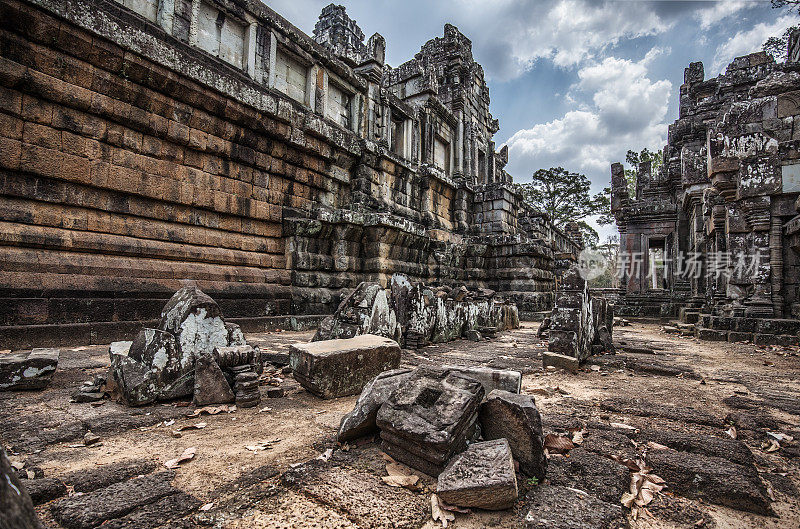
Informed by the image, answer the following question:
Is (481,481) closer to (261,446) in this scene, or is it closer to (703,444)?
(261,446)

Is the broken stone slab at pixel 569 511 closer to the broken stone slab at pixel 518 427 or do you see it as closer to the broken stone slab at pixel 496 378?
the broken stone slab at pixel 518 427

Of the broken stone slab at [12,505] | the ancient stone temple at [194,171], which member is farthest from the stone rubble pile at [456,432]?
the ancient stone temple at [194,171]

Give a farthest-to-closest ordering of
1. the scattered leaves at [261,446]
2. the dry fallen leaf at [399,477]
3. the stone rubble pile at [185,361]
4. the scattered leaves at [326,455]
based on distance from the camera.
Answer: the stone rubble pile at [185,361], the scattered leaves at [261,446], the scattered leaves at [326,455], the dry fallen leaf at [399,477]

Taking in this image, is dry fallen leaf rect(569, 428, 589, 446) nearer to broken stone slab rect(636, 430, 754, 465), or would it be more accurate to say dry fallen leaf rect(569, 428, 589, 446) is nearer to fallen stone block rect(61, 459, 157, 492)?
broken stone slab rect(636, 430, 754, 465)

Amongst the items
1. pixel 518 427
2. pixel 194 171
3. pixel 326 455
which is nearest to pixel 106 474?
pixel 326 455

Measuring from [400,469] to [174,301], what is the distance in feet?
9.11

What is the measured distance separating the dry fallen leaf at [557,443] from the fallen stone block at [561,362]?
257cm

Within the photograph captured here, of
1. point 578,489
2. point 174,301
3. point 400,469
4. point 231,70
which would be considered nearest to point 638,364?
point 578,489

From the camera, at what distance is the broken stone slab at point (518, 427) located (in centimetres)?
204

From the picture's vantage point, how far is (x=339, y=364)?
11.3 ft

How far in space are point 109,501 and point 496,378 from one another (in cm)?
246

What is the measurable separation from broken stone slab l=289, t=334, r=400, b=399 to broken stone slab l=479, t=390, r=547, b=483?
1.53 m

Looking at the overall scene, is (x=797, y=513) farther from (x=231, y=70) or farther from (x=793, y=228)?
(x=231, y=70)

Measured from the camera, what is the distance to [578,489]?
1919 mm
